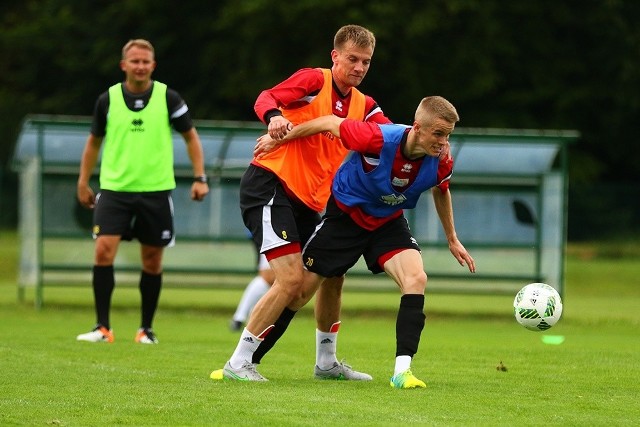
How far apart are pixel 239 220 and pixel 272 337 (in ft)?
26.2

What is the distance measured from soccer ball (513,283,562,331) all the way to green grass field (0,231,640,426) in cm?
36

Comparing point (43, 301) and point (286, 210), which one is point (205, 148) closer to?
point (43, 301)

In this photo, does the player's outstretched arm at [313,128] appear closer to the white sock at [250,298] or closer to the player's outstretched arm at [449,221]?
the player's outstretched arm at [449,221]

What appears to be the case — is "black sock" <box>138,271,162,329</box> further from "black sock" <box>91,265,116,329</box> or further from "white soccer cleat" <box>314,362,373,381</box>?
"white soccer cleat" <box>314,362,373,381</box>

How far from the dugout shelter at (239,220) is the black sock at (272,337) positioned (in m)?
7.39

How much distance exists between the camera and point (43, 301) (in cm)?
1644

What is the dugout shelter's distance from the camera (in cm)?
1545

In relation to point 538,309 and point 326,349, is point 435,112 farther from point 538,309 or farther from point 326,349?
point 326,349

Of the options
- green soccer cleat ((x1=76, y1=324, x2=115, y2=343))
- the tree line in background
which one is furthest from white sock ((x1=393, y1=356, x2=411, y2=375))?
the tree line in background

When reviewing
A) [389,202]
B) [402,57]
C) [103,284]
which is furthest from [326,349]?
[402,57]

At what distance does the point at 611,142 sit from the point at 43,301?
2555 centimetres

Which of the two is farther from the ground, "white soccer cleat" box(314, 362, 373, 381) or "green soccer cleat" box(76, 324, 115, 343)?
"white soccer cleat" box(314, 362, 373, 381)

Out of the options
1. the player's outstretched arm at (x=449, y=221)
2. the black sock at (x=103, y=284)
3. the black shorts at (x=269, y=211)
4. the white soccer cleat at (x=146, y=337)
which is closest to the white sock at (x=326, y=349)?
the black shorts at (x=269, y=211)

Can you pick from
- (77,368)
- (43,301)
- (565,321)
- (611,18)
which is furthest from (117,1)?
(77,368)
